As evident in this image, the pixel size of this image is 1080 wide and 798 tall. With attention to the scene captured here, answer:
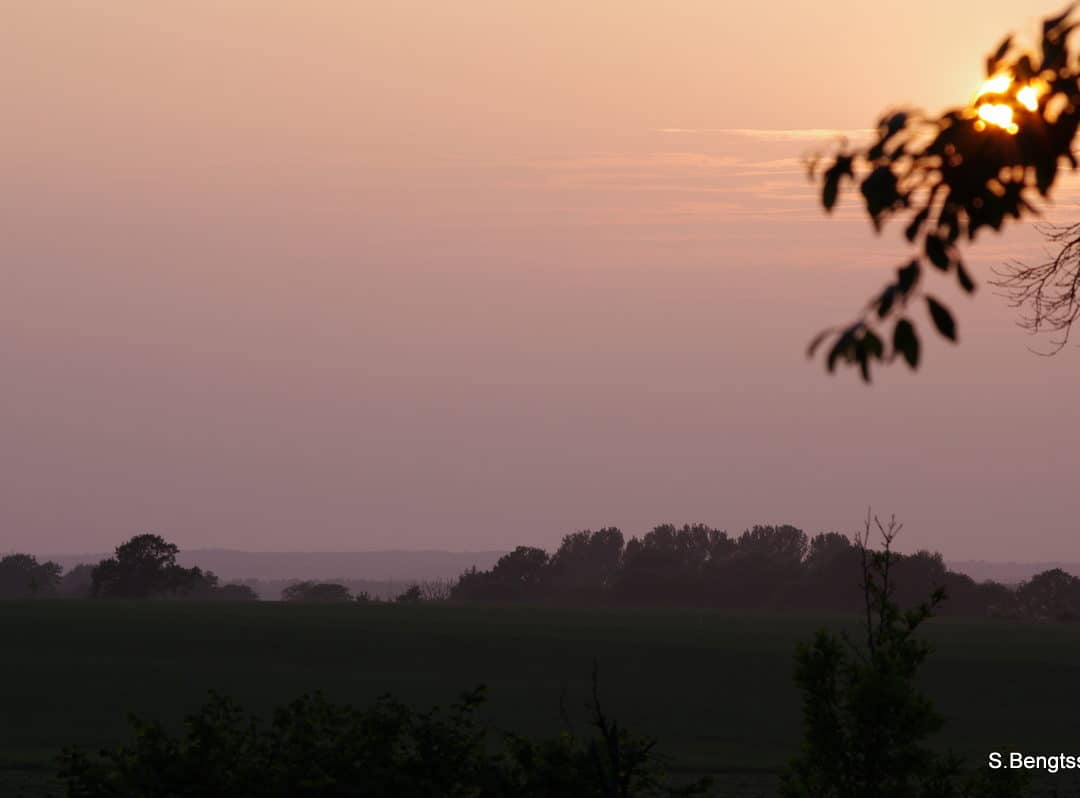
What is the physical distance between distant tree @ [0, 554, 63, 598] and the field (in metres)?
93.5

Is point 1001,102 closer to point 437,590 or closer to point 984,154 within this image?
point 984,154

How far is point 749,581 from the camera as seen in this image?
490 ft

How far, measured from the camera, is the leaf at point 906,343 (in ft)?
18.1

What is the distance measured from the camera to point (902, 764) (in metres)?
16.1

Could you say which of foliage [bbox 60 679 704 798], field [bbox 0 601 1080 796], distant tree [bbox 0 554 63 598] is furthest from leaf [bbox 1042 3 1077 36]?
distant tree [bbox 0 554 63 598]

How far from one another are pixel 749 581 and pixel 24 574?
91.6m

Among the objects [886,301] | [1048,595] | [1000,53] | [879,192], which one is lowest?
[886,301]

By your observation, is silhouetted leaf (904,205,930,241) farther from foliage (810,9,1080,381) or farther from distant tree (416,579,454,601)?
distant tree (416,579,454,601)

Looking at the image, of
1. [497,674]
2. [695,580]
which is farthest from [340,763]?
[695,580]

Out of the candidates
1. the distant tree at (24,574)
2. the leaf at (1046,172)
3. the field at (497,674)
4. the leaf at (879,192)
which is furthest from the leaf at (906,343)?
the distant tree at (24,574)

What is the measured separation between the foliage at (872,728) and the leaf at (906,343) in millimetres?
10787

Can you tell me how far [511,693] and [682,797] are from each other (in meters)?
48.3

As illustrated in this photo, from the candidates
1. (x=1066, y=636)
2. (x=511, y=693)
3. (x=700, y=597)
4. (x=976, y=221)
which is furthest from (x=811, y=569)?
(x=976, y=221)

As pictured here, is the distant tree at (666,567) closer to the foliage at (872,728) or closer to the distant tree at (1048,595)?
the distant tree at (1048,595)
